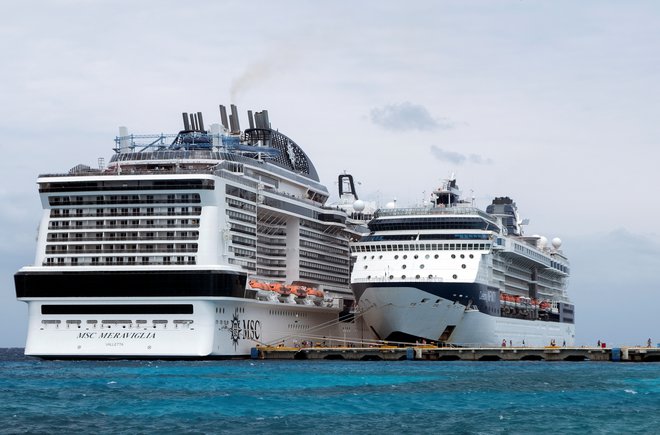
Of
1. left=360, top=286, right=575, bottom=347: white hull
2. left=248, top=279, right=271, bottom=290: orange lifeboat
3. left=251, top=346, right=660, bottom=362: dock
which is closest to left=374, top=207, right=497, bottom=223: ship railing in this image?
left=360, top=286, right=575, bottom=347: white hull

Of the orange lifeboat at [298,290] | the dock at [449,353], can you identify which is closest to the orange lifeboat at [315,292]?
the orange lifeboat at [298,290]

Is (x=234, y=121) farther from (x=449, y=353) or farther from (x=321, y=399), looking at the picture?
(x=321, y=399)

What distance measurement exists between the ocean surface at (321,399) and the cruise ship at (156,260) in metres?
3.66

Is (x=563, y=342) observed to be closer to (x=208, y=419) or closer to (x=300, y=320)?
(x=300, y=320)

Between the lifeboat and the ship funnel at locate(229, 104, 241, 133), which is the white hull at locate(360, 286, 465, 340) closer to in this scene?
the lifeboat

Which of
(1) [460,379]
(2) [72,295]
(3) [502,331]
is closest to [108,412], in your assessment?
(1) [460,379]

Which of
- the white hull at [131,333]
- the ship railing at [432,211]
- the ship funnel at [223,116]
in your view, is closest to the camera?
the white hull at [131,333]

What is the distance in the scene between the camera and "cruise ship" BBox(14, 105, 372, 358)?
9344 centimetres

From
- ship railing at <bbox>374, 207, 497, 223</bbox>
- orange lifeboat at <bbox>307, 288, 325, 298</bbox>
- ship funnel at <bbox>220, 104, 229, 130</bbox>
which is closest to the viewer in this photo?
ship railing at <bbox>374, 207, 497, 223</bbox>

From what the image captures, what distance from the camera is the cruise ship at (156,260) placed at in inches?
3679

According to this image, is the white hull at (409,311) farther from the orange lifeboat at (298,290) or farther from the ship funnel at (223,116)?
the ship funnel at (223,116)

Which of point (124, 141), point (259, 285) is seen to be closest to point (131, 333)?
point (259, 285)

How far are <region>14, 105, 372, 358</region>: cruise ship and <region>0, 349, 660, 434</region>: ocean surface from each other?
12.0ft

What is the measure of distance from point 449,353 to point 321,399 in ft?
139
